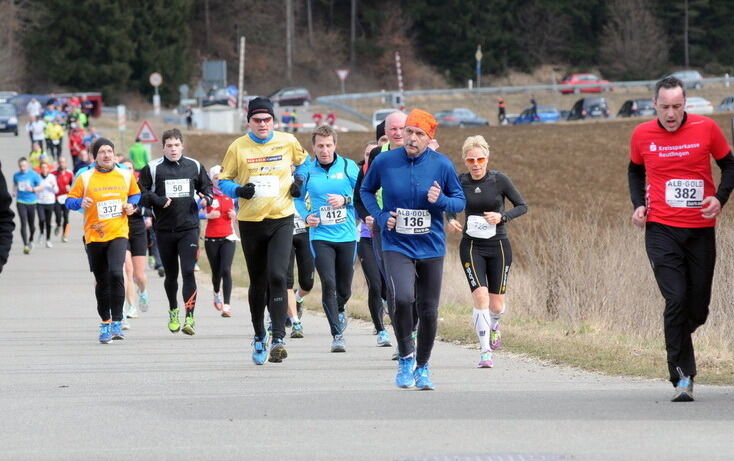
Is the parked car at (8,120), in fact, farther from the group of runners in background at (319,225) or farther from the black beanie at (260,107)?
the black beanie at (260,107)

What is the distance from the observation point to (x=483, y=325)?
485 inches

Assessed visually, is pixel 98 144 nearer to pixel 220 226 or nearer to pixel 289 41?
pixel 220 226

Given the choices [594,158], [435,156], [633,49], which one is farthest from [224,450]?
[633,49]

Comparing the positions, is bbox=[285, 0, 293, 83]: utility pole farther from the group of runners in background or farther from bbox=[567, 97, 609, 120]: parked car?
the group of runners in background

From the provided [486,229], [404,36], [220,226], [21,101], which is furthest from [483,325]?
[404,36]

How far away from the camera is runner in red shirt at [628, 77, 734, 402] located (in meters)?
9.80

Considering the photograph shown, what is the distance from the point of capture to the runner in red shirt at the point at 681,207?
9797 millimetres

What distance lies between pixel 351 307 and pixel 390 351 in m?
4.95

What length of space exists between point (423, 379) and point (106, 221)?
5.23 m

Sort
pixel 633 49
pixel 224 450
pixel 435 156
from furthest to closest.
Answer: pixel 633 49
pixel 435 156
pixel 224 450

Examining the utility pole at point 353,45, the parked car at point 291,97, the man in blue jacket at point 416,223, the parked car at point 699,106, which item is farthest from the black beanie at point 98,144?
the utility pole at point 353,45

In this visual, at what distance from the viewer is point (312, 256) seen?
1425cm

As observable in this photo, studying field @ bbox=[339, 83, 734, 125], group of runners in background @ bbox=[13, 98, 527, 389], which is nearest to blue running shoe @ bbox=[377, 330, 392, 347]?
group of runners in background @ bbox=[13, 98, 527, 389]

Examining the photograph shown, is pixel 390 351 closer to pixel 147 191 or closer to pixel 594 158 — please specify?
pixel 147 191
